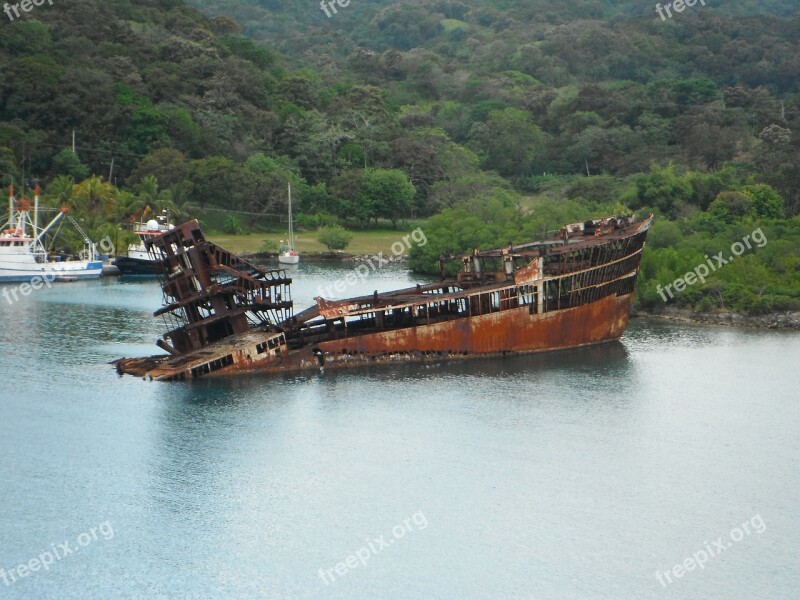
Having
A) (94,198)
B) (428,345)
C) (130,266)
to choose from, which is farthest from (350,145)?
(428,345)

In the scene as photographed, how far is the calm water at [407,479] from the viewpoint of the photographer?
3803cm

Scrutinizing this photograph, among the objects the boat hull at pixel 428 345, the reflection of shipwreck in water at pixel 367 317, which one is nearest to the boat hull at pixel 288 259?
the reflection of shipwreck in water at pixel 367 317

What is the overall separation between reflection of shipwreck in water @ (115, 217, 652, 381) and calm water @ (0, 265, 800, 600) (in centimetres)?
149

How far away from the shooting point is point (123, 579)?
3719 cm

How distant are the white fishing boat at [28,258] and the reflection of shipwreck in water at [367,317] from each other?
36272 mm

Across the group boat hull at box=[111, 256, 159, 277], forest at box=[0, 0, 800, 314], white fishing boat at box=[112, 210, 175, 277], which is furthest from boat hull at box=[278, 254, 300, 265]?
boat hull at box=[111, 256, 159, 277]

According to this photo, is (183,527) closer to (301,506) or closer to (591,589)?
(301,506)

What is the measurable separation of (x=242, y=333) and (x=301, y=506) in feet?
72.2

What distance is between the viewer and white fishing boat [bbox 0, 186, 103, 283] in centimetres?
9856

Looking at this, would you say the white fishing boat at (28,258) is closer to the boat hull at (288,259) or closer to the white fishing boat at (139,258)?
the white fishing boat at (139,258)

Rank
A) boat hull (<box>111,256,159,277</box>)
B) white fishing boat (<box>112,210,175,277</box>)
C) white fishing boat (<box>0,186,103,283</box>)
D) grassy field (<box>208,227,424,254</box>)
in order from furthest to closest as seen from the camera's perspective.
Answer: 1. grassy field (<box>208,227,424,254</box>)
2. boat hull (<box>111,256,159,277</box>)
3. white fishing boat (<box>112,210,175,277</box>)
4. white fishing boat (<box>0,186,103,283</box>)

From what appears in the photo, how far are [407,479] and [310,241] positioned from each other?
82.4m

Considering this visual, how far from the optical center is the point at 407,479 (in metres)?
46.0

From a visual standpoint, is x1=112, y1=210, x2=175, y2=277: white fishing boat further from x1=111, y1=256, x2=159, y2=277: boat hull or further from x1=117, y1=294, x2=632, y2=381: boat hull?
x1=117, y1=294, x2=632, y2=381: boat hull
